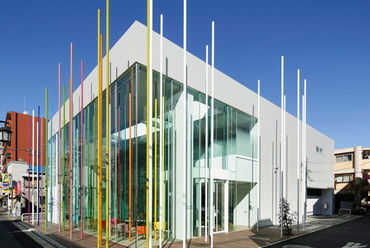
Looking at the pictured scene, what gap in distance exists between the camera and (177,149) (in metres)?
14.8

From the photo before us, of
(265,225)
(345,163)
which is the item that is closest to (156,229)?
(265,225)

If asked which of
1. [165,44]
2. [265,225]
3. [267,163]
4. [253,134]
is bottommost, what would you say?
[265,225]

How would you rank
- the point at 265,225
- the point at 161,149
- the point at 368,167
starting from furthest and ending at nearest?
the point at 368,167 → the point at 265,225 → the point at 161,149

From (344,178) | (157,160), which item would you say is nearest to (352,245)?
(157,160)

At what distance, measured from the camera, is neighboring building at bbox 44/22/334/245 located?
14258 mm

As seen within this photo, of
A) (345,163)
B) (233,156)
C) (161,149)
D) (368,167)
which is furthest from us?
(368,167)

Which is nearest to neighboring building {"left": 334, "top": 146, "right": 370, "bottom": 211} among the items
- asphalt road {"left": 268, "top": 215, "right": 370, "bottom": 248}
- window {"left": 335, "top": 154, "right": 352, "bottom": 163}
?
window {"left": 335, "top": 154, "right": 352, "bottom": 163}

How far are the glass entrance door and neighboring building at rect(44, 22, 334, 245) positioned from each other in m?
0.05

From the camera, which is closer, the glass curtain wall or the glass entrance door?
the glass curtain wall

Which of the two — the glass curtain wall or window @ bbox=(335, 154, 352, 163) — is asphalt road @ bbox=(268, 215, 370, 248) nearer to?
the glass curtain wall

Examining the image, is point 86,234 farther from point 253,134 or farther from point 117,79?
point 253,134

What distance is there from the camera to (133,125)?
48.4 feet

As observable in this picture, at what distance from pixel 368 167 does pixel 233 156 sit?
49.2 m

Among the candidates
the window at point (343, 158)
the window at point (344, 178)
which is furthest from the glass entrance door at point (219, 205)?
the window at point (343, 158)
